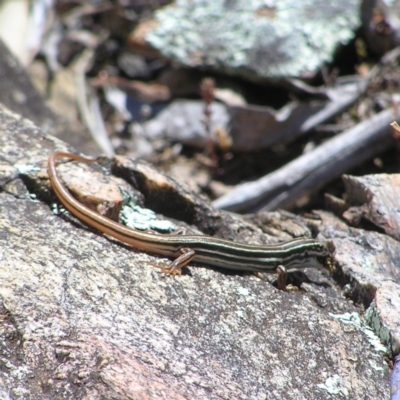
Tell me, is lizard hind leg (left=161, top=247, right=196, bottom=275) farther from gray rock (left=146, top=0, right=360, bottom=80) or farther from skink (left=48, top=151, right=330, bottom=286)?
gray rock (left=146, top=0, right=360, bottom=80)

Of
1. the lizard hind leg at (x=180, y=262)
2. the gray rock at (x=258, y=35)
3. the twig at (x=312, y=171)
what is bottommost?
the twig at (x=312, y=171)

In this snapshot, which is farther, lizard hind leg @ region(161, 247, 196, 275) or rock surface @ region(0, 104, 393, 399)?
lizard hind leg @ region(161, 247, 196, 275)

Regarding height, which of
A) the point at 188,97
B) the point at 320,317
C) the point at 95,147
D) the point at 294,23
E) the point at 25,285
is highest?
the point at 294,23

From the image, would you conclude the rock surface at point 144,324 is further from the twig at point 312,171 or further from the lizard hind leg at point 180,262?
the twig at point 312,171

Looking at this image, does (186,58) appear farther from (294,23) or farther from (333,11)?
(333,11)

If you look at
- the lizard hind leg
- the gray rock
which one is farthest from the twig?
the lizard hind leg

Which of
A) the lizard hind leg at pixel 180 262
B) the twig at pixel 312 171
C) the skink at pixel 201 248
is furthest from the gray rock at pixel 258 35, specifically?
the lizard hind leg at pixel 180 262

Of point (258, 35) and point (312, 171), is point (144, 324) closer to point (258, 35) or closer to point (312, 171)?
point (312, 171)

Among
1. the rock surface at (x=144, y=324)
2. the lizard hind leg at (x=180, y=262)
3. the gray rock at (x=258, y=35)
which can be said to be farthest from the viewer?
the gray rock at (x=258, y=35)

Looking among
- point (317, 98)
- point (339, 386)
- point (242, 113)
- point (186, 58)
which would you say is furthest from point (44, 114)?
point (339, 386)
